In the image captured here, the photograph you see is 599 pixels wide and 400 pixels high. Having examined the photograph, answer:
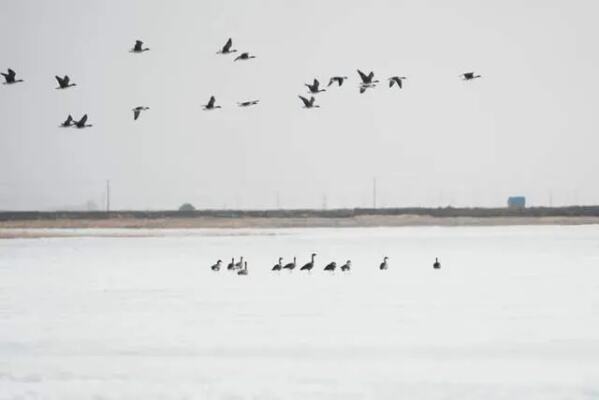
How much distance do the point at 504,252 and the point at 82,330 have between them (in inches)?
1371

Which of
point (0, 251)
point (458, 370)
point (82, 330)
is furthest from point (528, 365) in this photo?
point (0, 251)

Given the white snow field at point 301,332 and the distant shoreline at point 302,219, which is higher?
the distant shoreline at point 302,219

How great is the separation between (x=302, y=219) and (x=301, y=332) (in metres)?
103

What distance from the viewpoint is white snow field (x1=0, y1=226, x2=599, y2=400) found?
63.3ft

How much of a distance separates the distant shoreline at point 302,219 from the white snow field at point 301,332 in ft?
223

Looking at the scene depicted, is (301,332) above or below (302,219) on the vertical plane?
below

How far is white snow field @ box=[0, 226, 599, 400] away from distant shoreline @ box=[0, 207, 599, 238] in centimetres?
6800

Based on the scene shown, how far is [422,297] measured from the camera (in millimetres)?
33500

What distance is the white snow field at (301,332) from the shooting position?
19.3 m

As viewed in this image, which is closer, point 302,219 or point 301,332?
point 301,332

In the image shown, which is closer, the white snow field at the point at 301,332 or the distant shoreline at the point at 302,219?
the white snow field at the point at 301,332

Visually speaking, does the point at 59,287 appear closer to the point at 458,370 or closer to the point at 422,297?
the point at 422,297

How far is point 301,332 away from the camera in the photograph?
2550 cm

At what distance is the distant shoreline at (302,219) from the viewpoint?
11562 cm
